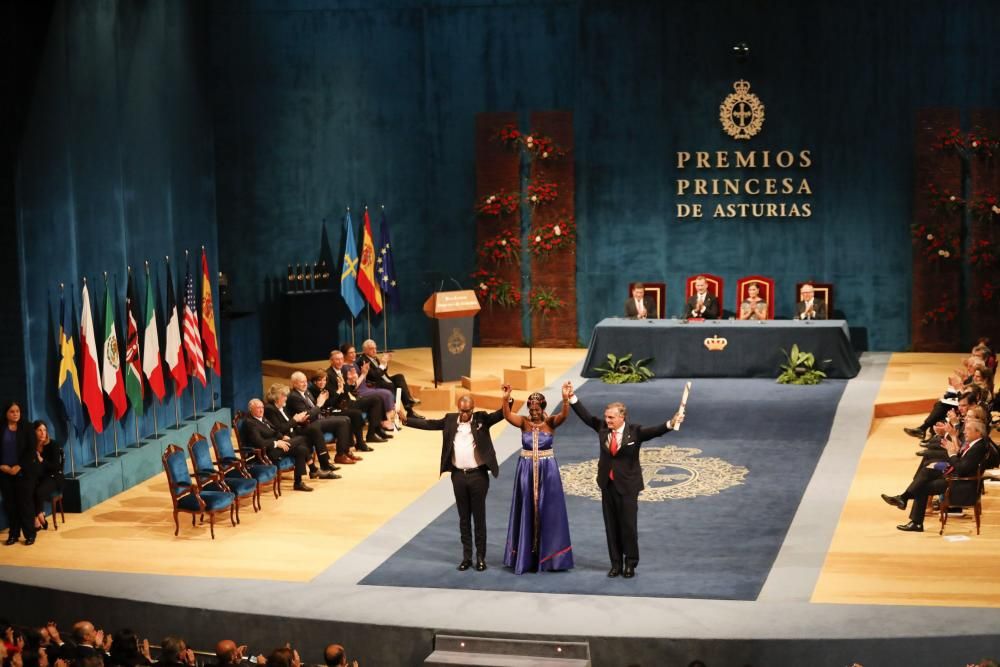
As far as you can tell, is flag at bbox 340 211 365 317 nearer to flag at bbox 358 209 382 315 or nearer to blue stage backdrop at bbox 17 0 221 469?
flag at bbox 358 209 382 315

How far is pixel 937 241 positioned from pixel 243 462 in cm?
951

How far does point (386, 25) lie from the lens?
18797 mm

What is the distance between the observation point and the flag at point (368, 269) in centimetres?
1819

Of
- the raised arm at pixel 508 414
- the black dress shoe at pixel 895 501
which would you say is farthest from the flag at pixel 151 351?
the black dress shoe at pixel 895 501

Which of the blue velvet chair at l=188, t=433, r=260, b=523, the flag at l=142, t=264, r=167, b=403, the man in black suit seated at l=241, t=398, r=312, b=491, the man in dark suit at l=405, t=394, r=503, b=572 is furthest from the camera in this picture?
the flag at l=142, t=264, r=167, b=403

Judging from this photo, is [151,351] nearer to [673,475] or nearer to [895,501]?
[673,475]

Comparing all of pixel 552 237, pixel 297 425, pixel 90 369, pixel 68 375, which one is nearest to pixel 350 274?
pixel 552 237

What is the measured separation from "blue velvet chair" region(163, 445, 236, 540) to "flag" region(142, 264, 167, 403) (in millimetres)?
1824

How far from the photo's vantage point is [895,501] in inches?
455

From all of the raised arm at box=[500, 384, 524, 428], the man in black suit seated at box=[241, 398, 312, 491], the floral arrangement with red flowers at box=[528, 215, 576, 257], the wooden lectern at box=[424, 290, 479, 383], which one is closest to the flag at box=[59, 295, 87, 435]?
the man in black suit seated at box=[241, 398, 312, 491]

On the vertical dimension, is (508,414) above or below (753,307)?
below

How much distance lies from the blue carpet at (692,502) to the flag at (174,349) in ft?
9.81

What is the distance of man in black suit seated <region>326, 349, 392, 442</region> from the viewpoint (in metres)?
14.3

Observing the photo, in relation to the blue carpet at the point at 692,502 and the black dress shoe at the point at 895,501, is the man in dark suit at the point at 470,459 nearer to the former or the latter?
the blue carpet at the point at 692,502
